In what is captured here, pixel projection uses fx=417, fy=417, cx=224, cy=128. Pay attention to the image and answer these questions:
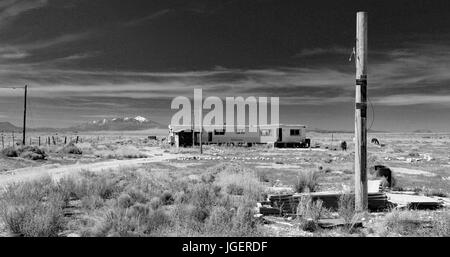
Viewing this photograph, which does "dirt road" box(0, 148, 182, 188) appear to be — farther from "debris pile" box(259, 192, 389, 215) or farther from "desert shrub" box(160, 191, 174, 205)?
"debris pile" box(259, 192, 389, 215)

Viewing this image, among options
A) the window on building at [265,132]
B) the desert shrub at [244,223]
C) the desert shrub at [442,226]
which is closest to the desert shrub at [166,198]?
the desert shrub at [244,223]

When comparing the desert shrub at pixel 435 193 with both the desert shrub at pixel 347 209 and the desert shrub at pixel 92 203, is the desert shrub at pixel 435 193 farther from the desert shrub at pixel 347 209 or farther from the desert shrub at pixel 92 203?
the desert shrub at pixel 92 203

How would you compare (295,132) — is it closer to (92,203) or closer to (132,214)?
(92,203)

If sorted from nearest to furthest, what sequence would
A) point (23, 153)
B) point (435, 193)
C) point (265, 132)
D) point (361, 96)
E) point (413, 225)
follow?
point (413, 225)
point (361, 96)
point (435, 193)
point (23, 153)
point (265, 132)

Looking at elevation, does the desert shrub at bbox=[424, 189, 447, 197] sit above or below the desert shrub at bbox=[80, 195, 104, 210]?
below

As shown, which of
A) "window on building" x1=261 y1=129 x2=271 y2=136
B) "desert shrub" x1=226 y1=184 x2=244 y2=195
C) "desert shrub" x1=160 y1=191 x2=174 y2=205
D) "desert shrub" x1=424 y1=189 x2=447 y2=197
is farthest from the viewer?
"window on building" x1=261 y1=129 x2=271 y2=136

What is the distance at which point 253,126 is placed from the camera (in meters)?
49.0

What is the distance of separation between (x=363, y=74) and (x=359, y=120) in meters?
0.84

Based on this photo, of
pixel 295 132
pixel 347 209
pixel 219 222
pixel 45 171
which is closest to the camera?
pixel 219 222

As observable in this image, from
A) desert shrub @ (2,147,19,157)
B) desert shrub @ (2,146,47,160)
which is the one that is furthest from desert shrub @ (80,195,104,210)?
desert shrub @ (2,147,19,157)

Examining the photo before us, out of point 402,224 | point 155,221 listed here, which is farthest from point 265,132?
point 155,221

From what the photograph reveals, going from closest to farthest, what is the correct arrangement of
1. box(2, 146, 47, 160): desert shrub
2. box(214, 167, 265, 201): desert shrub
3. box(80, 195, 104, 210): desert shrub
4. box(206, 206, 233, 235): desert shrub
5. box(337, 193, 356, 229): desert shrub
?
box(206, 206, 233, 235): desert shrub < box(337, 193, 356, 229): desert shrub < box(80, 195, 104, 210): desert shrub < box(214, 167, 265, 201): desert shrub < box(2, 146, 47, 160): desert shrub

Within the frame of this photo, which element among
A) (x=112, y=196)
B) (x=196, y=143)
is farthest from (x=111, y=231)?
(x=196, y=143)
